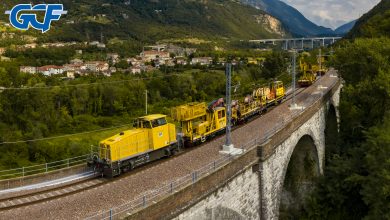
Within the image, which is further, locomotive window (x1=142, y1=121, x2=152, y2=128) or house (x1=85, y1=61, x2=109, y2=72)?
house (x1=85, y1=61, x2=109, y2=72)

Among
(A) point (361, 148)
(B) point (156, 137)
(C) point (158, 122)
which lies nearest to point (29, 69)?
(C) point (158, 122)

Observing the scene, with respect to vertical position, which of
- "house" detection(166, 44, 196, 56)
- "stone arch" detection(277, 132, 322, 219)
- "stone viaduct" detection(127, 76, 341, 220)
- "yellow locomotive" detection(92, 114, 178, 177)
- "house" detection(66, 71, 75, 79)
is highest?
"house" detection(166, 44, 196, 56)

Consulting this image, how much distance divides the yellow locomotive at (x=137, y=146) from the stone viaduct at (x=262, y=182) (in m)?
5.29

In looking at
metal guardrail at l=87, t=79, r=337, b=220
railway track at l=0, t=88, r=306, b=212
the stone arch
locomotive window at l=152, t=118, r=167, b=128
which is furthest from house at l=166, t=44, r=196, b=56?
metal guardrail at l=87, t=79, r=337, b=220

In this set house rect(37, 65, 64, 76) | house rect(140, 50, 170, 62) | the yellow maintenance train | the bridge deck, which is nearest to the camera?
the bridge deck

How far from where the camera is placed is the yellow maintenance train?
2027 cm

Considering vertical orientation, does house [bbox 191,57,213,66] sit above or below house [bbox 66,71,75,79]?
above

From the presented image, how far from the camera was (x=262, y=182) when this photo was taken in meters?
21.9

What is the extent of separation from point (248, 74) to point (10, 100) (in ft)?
180

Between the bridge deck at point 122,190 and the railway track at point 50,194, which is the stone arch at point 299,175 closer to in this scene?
the bridge deck at point 122,190

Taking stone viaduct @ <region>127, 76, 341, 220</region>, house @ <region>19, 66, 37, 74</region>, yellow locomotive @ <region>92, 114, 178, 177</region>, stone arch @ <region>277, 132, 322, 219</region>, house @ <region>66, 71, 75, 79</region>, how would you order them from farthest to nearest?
house @ <region>66, 71, 75, 79</region>
house @ <region>19, 66, 37, 74</region>
stone arch @ <region>277, 132, 322, 219</region>
yellow locomotive @ <region>92, 114, 178, 177</region>
stone viaduct @ <region>127, 76, 341, 220</region>

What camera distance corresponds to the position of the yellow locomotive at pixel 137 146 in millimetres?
20125

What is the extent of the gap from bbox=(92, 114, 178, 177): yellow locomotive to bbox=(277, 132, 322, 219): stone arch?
37.2 feet

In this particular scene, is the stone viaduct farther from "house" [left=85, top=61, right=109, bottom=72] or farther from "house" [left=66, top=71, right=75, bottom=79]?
"house" [left=85, top=61, right=109, bottom=72]
